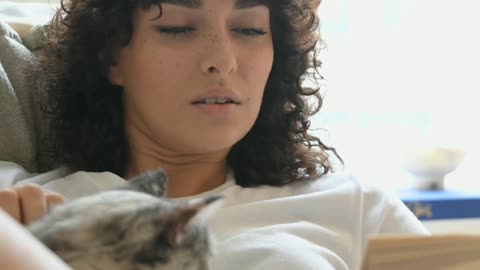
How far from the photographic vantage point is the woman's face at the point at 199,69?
3.09 ft

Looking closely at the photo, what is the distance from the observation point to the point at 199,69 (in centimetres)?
94

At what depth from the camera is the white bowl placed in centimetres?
155

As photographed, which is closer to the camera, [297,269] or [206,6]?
[297,269]

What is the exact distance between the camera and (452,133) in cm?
167

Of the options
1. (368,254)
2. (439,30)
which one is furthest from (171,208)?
(439,30)

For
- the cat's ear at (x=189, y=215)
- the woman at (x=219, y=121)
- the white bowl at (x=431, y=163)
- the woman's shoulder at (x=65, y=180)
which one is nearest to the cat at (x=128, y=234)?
the cat's ear at (x=189, y=215)

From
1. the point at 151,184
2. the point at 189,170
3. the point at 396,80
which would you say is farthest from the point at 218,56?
the point at 396,80

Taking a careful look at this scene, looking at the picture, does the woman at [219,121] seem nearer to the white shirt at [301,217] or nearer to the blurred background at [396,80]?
the white shirt at [301,217]

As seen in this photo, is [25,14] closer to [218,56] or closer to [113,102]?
[113,102]

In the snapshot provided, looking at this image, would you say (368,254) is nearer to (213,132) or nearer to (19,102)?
(213,132)

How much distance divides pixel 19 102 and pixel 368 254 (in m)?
0.78

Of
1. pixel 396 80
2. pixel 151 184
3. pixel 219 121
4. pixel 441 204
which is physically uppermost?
pixel 151 184

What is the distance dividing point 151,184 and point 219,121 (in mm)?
442

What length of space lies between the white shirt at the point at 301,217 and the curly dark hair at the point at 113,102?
0.08m
